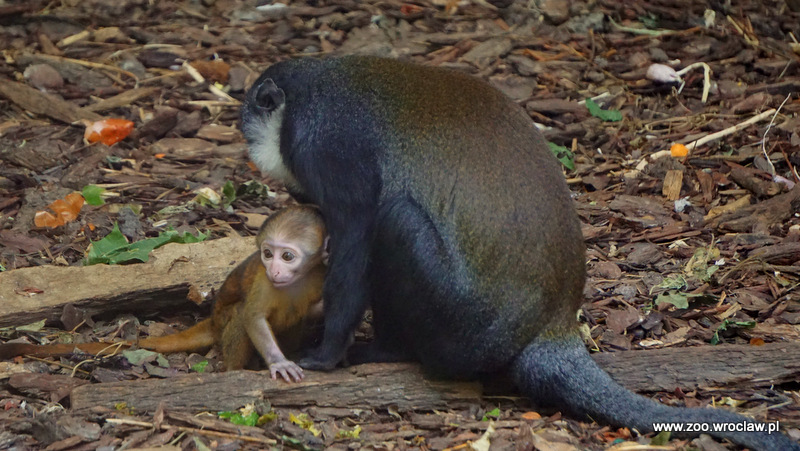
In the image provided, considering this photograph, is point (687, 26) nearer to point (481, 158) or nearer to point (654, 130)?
point (654, 130)

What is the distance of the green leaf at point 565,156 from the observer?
8.77 metres

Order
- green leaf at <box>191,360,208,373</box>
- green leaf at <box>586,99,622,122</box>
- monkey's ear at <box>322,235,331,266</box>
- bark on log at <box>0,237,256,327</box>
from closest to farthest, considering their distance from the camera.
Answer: monkey's ear at <box>322,235,331,266</box>, green leaf at <box>191,360,208,373</box>, bark on log at <box>0,237,256,327</box>, green leaf at <box>586,99,622,122</box>

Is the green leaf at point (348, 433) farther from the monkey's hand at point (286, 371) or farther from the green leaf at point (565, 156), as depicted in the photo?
the green leaf at point (565, 156)

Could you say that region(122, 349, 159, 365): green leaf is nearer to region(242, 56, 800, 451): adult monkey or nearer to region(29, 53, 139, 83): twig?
region(242, 56, 800, 451): adult monkey

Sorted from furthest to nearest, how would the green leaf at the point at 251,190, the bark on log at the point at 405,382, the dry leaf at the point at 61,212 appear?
the green leaf at the point at 251,190, the dry leaf at the point at 61,212, the bark on log at the point at 405,382

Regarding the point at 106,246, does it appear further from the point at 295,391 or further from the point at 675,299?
the point at 675,299

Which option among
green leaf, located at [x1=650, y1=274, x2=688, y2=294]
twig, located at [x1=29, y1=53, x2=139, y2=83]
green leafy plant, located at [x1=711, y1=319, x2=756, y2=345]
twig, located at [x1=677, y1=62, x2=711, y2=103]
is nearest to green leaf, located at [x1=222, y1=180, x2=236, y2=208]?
twig, located at [x1=29, y1=53, x2=139, y2=83]

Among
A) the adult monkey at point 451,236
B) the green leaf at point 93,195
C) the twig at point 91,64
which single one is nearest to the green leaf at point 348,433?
the adult monkey at point 451,236

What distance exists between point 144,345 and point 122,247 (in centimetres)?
126

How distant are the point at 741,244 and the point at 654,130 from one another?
2416mm

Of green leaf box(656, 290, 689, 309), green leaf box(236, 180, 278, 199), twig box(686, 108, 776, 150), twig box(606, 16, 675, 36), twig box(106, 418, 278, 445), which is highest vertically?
twig box(606, 16, 675, 36)

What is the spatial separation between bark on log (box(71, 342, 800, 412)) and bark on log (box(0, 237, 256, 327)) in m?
1.15

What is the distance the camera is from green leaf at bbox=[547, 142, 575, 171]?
28.8 feet

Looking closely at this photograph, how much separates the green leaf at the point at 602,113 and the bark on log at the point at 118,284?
4.43 metres
